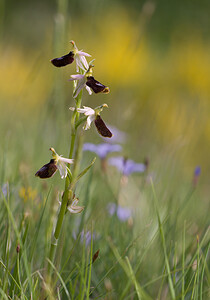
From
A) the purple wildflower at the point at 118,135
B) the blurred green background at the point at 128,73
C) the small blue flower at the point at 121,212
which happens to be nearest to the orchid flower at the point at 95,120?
the small blue flower at the point at 121,212

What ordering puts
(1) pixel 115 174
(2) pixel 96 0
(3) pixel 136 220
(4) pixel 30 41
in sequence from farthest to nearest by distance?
(4) pixel 30 41, (1) pixel 115 174, (2) pixel 96 0, (3) pixel 136 220

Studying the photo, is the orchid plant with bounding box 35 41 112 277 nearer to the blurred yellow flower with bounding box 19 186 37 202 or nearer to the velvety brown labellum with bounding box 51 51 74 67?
the velvety brown labellum with bounding box 51 51 74 67

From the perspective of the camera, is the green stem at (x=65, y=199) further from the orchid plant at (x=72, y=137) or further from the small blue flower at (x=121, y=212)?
the small blue flower at (x=121, y=212)

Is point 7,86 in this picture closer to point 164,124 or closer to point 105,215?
point 164,124

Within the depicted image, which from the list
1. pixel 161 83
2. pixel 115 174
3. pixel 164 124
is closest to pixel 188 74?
pixel 161 83

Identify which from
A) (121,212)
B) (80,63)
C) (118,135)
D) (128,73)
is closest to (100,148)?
(121,212)

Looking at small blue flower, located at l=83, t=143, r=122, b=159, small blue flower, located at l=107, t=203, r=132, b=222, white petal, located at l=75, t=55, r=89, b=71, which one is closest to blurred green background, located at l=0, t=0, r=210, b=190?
small blue flower, located at l=83, t=143, r=122, b=159

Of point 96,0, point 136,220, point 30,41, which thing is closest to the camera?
point 136,220
